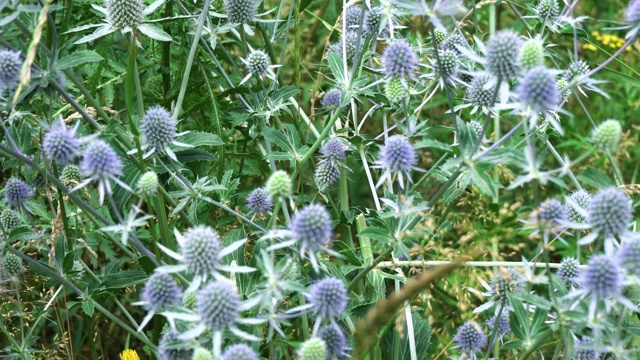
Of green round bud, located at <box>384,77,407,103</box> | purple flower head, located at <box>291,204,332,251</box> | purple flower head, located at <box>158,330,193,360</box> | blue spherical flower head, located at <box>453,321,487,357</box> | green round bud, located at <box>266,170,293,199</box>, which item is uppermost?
green round bud, located at <box>384,77,407,103</box>

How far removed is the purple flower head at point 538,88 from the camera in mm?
1608

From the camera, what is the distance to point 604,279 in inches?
61.2

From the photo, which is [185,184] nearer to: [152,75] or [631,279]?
[152,75]

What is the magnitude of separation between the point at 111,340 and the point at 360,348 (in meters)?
1.97

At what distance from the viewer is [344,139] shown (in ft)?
8.05

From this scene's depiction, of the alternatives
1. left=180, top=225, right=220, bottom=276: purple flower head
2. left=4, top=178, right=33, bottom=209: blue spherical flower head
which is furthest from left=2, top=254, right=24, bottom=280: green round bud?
left=180, top=225, right=220, bottom=276: purple flower head

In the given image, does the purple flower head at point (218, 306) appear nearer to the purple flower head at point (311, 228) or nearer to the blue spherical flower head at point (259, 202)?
the purple flower head at point (311, 228)

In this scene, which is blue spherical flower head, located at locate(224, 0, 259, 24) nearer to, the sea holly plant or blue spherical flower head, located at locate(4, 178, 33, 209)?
the sea holly plant

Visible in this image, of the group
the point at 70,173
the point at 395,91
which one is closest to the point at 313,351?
the point at 395,91

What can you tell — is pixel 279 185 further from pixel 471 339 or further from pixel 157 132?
pixel 471 339

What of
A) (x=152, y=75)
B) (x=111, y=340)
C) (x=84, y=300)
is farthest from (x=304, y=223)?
(x=111, y=340)

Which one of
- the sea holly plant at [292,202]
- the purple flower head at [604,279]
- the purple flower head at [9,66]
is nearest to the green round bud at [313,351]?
the sea holly plant at [292,202]

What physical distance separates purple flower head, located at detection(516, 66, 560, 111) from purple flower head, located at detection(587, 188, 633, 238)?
248mm

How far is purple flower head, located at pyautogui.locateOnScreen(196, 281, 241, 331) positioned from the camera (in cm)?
153
